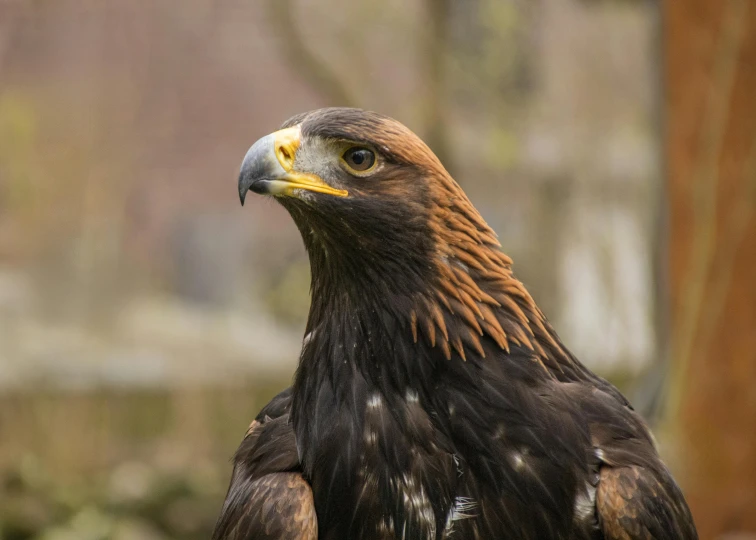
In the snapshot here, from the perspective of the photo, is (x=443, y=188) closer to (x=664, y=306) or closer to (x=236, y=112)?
(x=664, y=306)

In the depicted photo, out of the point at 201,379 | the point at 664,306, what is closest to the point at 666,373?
the point at 664,306

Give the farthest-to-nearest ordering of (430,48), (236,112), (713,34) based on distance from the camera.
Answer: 1. (236,112)
2. (430,48)
3. (713,34)

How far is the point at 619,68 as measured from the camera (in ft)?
28.5

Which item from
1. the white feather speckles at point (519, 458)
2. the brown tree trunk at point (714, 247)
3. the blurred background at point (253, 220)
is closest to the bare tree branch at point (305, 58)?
the blurred background at point (253, 220)

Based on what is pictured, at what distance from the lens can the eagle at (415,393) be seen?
2.58 meters

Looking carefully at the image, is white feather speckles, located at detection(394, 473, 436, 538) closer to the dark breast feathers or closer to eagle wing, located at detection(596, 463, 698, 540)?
the dark breast feathers

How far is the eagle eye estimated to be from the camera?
260 centimetres

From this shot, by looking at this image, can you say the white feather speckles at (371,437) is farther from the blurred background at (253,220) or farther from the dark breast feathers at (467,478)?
the blurred background at (253,220)

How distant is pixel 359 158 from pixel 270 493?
3.20 ft

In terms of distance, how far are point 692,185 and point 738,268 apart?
61 cm

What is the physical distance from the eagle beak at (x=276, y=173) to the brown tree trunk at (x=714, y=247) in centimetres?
418

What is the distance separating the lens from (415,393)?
2.66 meters

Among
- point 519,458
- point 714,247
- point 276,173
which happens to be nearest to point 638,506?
point 519,458

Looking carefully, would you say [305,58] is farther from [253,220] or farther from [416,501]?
[416,501]
